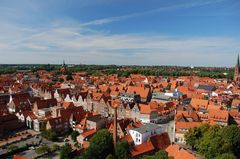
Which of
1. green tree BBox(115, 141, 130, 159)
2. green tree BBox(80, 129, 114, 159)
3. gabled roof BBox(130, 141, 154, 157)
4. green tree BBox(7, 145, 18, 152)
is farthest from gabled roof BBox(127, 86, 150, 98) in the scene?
green tree BBox(115, 141, 130, 159)

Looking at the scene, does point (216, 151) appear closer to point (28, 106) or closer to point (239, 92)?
point (28, 106)

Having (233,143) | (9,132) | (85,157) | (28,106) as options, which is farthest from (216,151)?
(28,106)

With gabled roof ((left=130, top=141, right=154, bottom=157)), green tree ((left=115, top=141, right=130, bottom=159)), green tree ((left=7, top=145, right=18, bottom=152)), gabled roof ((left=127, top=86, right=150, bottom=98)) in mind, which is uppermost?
gabled roof ((left=127, top=86, right=150, bottom=98))

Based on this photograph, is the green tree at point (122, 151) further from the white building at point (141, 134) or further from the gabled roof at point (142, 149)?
the white building at point (141, 134)

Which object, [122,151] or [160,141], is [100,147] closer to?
[122,151]

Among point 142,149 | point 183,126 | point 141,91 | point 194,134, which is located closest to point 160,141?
point 142,149

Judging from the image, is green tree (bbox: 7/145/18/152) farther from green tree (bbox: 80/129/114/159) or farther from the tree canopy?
the tree canopy
